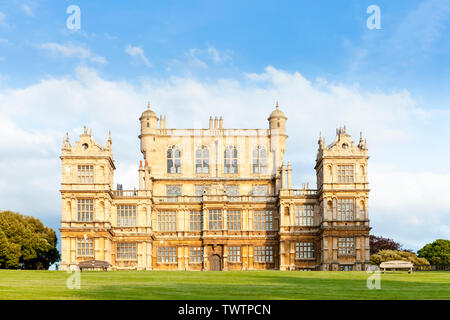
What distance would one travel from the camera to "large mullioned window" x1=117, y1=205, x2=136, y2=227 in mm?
78062

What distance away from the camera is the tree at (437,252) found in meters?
95.6

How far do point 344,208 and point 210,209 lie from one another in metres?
14.5

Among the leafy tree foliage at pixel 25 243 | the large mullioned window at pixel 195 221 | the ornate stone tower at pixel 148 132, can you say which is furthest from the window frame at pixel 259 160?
the leafy tree foliage at pixel 25 243

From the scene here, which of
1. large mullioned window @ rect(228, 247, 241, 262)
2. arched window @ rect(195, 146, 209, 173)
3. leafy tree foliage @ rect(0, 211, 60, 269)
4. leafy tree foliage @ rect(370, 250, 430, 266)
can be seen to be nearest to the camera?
leafy tree foliage @ rect(0, 211, 60, 269)

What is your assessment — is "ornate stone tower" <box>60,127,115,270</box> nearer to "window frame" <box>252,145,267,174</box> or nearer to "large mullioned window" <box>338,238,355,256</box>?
"window frame" <box>252,145,267,174</box>

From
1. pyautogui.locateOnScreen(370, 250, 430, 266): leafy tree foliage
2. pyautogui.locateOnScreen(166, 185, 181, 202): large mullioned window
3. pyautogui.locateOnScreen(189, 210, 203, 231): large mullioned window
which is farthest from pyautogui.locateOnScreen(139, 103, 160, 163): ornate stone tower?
pyautogui.locateOnScreen(370, 250, 430, 266): leafy tree foliage

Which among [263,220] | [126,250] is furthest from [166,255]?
[263,220]

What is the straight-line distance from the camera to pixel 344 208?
7600cm

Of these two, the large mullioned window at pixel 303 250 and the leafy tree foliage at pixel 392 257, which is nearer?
the large mullioned window at pixel 303 250

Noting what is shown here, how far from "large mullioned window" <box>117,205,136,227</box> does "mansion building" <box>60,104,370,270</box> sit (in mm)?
108

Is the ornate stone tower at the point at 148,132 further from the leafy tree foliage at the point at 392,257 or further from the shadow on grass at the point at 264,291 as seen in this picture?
the shadow on grass at the point at 264,291

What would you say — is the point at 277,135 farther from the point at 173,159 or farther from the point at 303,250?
the point at 303,250

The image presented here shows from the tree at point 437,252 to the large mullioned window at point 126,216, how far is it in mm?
41441
